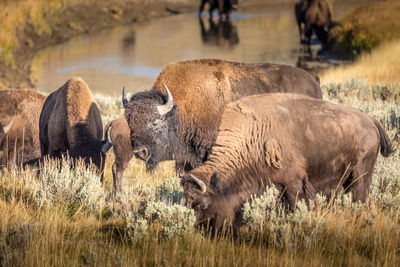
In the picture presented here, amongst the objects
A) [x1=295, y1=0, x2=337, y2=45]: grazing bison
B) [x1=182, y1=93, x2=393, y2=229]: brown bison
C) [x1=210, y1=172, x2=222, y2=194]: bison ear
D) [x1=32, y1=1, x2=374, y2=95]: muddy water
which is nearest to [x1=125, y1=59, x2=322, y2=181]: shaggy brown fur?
[x1=182, y1=93, x2=393, y2=229]: brown bison

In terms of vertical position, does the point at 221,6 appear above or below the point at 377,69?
above

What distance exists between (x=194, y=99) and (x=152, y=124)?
98 cm

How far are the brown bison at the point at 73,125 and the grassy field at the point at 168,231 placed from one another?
90 centimetres

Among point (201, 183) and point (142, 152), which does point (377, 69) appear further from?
point (201, 183)

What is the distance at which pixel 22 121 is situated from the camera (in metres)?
8.93

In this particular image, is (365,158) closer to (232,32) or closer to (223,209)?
(223,209)

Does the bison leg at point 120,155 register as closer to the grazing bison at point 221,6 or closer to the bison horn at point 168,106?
the bison horn at point 168,106

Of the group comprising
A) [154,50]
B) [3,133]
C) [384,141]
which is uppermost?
[384,141]

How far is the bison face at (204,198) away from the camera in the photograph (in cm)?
462

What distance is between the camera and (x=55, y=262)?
13.4 feet

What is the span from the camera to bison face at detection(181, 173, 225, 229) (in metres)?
4.62

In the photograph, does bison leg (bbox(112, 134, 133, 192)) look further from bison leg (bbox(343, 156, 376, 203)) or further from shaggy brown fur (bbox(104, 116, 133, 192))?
bison leg (bbox(343, 156, 376, 203))

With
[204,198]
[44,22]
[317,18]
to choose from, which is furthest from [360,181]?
[317,18]

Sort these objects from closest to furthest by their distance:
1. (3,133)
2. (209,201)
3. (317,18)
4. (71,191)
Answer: (209,201) → (71,191) → (3,133) → (317,18)
